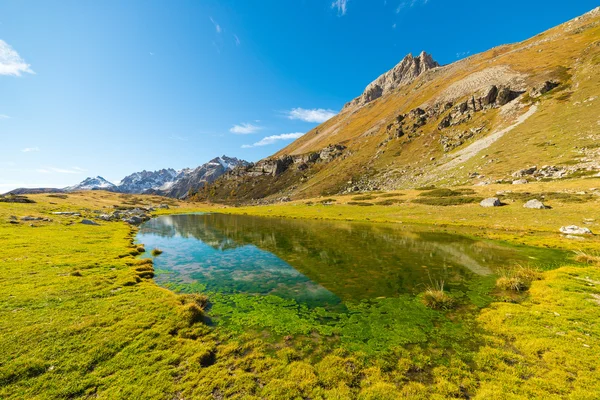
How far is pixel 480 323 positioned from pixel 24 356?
24538 mm

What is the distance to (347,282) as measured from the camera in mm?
23469

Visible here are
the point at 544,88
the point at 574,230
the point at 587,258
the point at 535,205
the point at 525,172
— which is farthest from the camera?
the point at 544,88

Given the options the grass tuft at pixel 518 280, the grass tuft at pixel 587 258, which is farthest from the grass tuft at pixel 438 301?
the grass tuft at pixel 587 258

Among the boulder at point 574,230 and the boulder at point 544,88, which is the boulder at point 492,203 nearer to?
the boulder at point 574,230

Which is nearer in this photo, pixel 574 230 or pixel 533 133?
pixel 574 230

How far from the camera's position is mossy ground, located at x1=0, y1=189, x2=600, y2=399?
984 centimetres

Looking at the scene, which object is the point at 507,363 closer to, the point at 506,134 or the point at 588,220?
the point at 588,220

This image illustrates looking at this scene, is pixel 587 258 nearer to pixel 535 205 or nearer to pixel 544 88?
pixel 535 205

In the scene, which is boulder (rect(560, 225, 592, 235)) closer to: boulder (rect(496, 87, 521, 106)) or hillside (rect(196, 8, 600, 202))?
hillside (rect(196, 8, 600, 202))

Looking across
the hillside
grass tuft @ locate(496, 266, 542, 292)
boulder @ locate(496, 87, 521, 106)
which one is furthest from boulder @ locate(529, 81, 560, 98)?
grass tuft @ locate(496, 266, 542, 292)

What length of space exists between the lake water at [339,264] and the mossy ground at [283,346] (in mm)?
2983

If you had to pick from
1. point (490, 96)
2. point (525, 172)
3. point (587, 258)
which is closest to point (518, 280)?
point (587, 258)

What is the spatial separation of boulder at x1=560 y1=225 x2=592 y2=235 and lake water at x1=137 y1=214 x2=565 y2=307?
→ 435 inches

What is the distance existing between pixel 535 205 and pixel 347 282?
5001 centimetres
